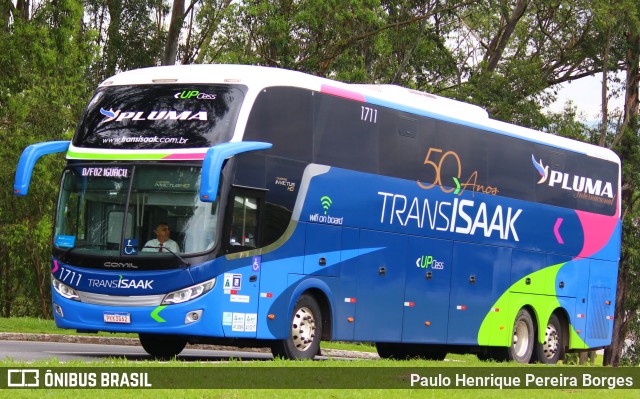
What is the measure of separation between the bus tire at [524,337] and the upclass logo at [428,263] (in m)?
2.82

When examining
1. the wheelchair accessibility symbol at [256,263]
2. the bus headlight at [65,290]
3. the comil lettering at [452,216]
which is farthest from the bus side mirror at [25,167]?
the comil lettering at [452,216]

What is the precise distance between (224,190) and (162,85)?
212cm

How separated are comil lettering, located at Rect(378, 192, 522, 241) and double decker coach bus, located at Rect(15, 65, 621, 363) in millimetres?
37

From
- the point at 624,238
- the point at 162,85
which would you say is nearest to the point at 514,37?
the point at 624,238

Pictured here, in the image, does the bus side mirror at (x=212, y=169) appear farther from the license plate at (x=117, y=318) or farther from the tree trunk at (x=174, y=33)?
the tree trunk at (x=174, y=33)

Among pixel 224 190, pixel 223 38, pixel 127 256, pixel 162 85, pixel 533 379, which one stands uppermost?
pixel 223 38

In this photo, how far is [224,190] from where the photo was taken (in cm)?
1641

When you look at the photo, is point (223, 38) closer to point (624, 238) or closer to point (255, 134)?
point (624, 238)

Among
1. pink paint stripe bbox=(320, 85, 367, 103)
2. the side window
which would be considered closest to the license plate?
the side window

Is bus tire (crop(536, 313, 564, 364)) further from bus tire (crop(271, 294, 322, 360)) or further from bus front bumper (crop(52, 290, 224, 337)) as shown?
bus front bumper (crop(52, 290, 224, 337))

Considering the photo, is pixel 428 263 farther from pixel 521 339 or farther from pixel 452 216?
pixel 521 339

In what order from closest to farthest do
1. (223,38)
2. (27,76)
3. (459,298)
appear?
(459,298) → (27,76) → (223,38)

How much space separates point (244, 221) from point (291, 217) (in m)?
0.97

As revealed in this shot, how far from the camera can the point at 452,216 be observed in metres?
21.0
